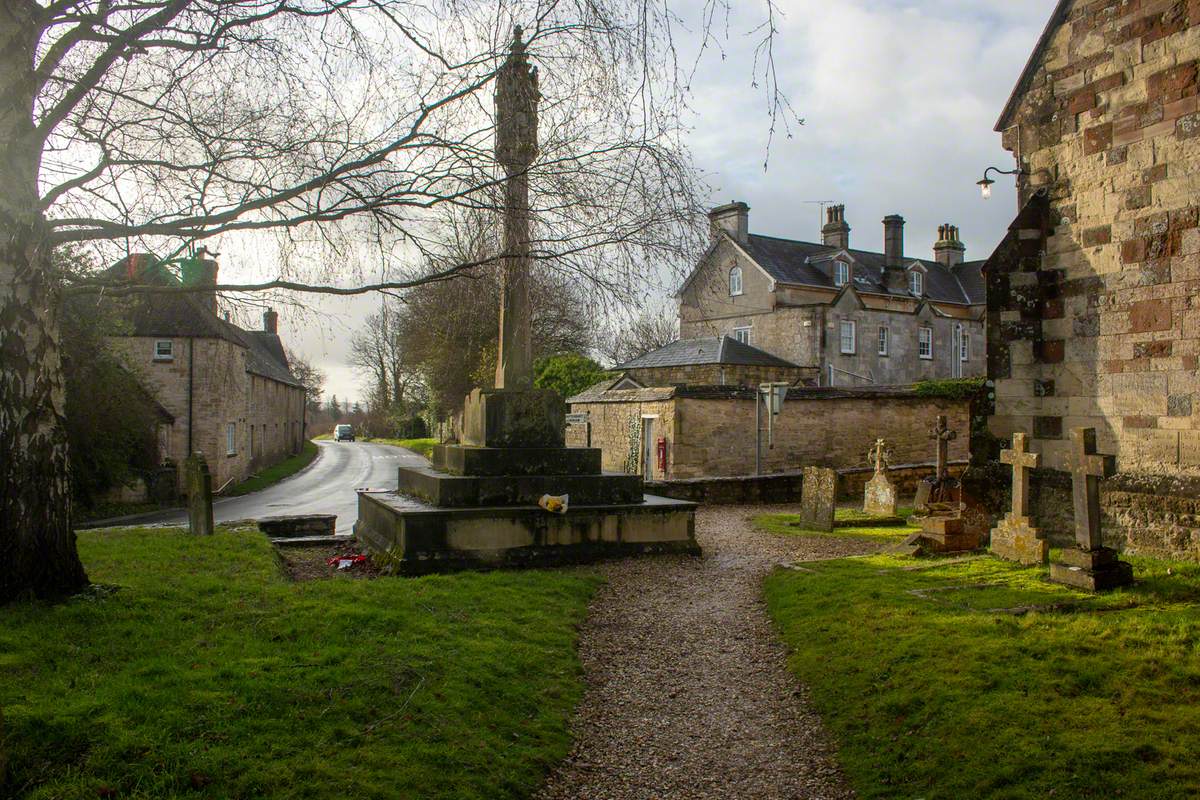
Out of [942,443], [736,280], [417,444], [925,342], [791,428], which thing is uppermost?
[736,280]

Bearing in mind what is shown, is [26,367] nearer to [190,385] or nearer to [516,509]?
[516,509]

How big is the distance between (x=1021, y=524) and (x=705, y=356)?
21.2 m

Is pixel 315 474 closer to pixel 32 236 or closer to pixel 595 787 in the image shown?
pixel 32 236

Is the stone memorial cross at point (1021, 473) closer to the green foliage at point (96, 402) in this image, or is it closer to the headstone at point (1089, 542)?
the headstone at point (1089, 542)

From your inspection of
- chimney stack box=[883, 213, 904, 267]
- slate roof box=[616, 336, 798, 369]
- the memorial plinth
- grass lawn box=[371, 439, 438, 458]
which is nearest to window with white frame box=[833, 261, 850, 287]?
chimney stack box=[883, 213, 904, 267]

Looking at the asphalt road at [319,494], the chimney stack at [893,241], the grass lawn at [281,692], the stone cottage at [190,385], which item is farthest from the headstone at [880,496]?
the chimney stack at [893,241]

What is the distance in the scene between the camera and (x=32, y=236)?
6.08 metres

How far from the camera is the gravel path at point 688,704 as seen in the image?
4.78 meters

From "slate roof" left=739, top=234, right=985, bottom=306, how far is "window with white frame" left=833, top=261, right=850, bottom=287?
1.12 ft

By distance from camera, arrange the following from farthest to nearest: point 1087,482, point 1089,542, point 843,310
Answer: point 843,310, point 1087,482, point 1089,542

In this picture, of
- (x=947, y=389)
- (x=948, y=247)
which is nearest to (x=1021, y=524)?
(x=947, y=389)

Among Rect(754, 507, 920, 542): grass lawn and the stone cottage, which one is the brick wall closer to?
Rect(754, 507, 920, 542): grass lawn

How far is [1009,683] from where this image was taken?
5324mm

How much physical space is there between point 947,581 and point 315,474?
3261 centimetres
